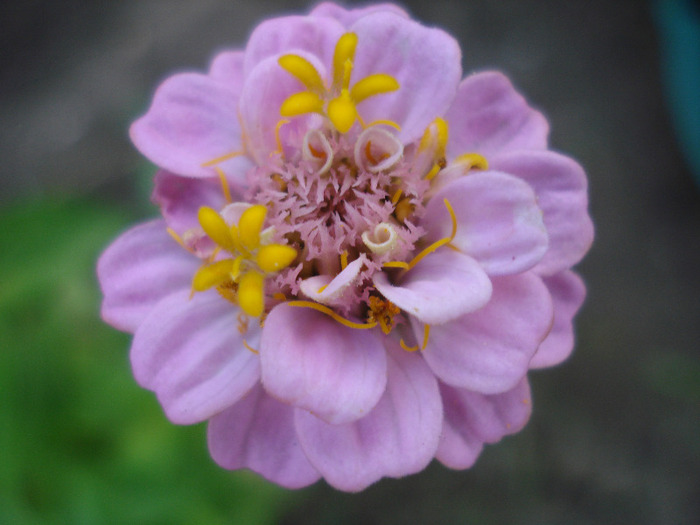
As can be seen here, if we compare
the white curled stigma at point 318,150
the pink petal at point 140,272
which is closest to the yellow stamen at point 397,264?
the white curled stigma at point 318,150

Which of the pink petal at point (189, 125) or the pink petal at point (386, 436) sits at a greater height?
the pink petal at point (189, 125)

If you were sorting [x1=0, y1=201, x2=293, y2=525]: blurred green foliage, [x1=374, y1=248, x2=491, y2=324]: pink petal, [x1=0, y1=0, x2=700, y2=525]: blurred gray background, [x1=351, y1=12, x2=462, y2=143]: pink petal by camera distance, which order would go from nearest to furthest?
[x1=374, y1=248, x2=491, y2=324]: pink petal → [x1=351, y1=12, x2=462, y2=143]: pink petal → [x1=0, y1=201, x2=293, y2=525]: blurred green foliage → [x1=0, y1=0, x2=700, y2=525]: blurred gray background

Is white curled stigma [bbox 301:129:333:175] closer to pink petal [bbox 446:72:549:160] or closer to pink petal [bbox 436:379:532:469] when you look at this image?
pink petal [bbox 446:72:549:160]

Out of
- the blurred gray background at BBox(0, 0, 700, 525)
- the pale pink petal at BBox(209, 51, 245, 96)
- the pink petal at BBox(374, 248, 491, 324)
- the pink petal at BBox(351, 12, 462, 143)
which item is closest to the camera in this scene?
the pink petal at BBox(374, 248, 491, 324)

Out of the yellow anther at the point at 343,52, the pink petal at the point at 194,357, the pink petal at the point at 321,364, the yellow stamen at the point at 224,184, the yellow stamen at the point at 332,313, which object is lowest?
the pink petal at the point at 194,357

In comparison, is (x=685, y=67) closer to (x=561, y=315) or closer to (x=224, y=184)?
(x=561, y=315)

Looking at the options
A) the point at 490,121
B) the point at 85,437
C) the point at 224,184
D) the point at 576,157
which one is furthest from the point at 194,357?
the point at 576,157

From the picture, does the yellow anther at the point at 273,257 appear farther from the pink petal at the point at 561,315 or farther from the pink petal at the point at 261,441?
the pink petal at the point at 561,315

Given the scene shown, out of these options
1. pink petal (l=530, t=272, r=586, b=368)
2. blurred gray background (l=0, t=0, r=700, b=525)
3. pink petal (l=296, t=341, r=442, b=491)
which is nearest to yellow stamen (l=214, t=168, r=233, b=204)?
pink petal (l=296, t=341, r=442, b=491)
